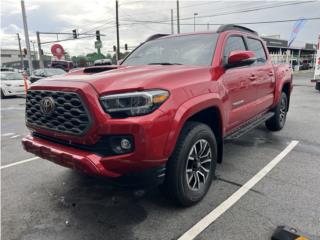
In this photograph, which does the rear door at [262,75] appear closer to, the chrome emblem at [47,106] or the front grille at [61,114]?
the front grille at [61,114]

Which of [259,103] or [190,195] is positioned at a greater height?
[259,103]

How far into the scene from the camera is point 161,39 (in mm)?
4215

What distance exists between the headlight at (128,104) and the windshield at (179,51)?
124 centimetres

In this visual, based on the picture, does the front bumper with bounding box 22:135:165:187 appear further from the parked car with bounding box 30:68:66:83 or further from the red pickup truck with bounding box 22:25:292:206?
the parked car with bounding box 30:68:66:83

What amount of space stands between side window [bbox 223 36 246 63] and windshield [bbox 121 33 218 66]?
20 cm

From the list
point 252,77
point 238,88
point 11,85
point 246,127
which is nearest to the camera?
point 238,88

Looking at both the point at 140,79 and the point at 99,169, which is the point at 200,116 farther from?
the point at 99,169

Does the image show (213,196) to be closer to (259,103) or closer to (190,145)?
(190,145)

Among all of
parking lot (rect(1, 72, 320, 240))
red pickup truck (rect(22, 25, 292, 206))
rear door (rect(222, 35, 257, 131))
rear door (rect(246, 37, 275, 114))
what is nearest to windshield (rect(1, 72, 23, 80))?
parking lot (rect(1, 72, 320, 240))

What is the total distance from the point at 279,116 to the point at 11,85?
42.8 feet

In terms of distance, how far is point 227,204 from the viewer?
116 inches

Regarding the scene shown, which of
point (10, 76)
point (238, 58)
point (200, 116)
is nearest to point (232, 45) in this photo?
point (238, 58)

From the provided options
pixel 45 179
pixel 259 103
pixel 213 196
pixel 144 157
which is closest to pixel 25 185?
pixel 45 179

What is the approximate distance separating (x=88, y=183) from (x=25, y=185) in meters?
0.85
